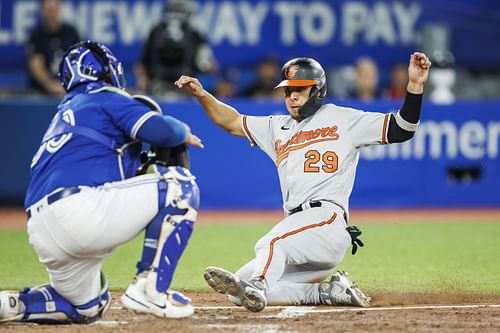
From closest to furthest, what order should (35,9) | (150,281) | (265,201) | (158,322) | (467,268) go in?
1. (150,281)
2. (158,322)
3. (467,268)
4. (265,201)
5. (35,9)

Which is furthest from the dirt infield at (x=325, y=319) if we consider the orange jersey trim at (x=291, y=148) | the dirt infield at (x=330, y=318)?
the orange jersey trim at (x=291, y=148)

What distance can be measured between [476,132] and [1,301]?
8817mm

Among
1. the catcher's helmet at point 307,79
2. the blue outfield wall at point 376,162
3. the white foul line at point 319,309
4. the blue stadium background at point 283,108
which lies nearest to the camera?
the white foul line at point 319,309

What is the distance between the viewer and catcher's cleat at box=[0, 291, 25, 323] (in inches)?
220

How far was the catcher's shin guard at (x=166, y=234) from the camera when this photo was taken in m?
5.37

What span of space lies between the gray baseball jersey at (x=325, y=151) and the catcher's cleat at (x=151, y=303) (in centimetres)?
146

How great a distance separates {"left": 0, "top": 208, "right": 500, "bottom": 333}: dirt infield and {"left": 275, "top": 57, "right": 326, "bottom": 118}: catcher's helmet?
1388 millimetres

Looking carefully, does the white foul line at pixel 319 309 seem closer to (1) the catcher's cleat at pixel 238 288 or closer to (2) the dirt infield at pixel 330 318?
(2) the dirt infield at pixel 330 318

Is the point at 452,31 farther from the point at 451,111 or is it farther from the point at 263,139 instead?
the point at 263,139

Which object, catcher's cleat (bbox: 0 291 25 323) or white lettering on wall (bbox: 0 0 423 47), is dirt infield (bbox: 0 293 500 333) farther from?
white lettering on wall (bbox: 0 0 423 47)

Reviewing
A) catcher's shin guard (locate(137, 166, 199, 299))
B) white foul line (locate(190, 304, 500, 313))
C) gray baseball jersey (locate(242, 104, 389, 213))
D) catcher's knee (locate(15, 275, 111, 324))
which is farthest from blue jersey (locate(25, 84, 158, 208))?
gray baseball jersey (locate(242, 104, 389, 213))

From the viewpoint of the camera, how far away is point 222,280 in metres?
5.89

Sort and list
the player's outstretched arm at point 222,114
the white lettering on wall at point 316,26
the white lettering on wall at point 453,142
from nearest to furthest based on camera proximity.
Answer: the player's outstretched arm at point 222,114 → the white lettering on wall at point 453,142 → the white lettering on wall at point 316,26

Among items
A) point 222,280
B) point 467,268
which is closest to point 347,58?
point 467,268
